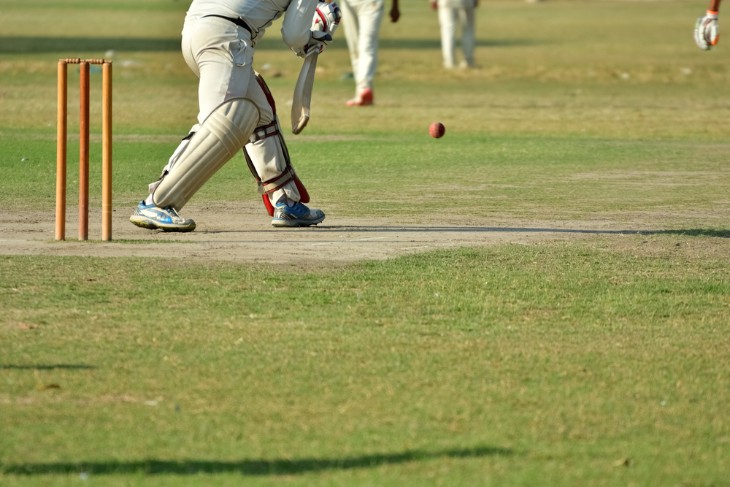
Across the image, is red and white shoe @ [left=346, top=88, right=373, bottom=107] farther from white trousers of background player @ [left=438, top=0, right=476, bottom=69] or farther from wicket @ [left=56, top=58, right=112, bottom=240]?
wicket @ [left=56, top=58, right=112, bottom=240]

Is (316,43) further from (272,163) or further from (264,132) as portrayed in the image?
→ (272,163)

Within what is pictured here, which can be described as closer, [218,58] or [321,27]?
[218,58]

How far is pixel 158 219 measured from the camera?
31.3ft

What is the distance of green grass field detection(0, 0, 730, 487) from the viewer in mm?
4965

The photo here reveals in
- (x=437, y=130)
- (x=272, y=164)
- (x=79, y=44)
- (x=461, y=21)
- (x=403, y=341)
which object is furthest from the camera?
(x=79, y=44)

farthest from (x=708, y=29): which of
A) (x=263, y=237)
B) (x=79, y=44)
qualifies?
(x=79, y=44)

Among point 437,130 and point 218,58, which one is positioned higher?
point 218,58

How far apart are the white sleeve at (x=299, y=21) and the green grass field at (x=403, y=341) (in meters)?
1.53

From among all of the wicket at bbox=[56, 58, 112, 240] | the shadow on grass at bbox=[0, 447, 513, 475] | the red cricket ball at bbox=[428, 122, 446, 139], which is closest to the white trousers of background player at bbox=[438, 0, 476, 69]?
the red cricket ball at bbox=[428, 122, 446, 139]

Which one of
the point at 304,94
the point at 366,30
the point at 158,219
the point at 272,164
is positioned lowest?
the point at 158,219

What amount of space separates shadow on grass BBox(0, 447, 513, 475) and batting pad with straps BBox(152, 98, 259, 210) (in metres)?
4.75

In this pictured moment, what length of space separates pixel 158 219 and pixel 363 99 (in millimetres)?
12725

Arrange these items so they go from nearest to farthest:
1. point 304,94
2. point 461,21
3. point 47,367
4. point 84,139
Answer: point 47,367
point 84,139
point 304,94
point 461,21

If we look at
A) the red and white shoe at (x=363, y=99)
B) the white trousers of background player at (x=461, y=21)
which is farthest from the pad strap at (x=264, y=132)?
the white trousers of background player at (x=461, y=21)
